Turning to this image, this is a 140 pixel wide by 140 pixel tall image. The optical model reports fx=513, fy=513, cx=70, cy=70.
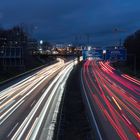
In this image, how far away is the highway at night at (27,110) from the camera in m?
43.5

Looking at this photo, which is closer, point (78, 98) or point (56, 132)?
point (56, 132)

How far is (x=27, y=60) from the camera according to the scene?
530ft

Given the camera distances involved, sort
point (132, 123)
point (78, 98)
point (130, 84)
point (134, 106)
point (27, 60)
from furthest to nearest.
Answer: point (27, 60) → point (130, 84) → point (78, 98) → point (134, 106) → point (132, 123)

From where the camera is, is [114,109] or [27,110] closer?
[27,110]

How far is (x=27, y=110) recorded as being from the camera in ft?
195

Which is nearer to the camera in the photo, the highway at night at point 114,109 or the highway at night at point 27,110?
the highway at night at point 27,110

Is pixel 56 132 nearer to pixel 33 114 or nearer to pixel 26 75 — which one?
pixel 33 114

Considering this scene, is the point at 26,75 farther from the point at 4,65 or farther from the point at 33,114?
the point at 33,114

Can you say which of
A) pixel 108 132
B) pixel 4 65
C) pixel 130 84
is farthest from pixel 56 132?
pixel 4 65

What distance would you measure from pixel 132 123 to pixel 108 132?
5682 millimetres

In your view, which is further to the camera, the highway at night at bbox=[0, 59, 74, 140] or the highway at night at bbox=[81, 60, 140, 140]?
the highway at night at bbox=[81, 60, 140, 140]

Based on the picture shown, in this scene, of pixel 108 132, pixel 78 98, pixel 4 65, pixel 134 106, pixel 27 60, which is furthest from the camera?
pixel 27 60

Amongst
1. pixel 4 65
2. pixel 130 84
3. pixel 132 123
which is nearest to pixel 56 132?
pixel 132 123

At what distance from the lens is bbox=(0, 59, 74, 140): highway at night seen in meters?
43.5
